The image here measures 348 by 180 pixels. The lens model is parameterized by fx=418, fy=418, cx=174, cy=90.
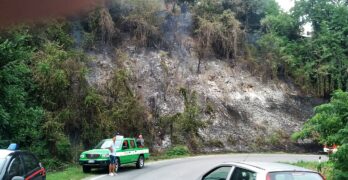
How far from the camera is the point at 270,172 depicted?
284 inches

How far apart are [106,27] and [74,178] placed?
21.9 m

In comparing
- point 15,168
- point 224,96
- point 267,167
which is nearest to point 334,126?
point 267,167

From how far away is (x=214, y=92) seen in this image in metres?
38.6

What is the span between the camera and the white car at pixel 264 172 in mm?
7172

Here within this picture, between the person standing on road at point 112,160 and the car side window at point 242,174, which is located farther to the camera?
the person standing on road at point 112,160

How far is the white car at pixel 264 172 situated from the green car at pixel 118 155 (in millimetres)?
11227

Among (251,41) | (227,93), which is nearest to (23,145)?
(227,93)

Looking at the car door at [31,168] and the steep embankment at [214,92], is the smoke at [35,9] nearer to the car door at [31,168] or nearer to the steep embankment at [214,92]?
the car door at [31,168]

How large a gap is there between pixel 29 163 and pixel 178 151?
848 inches

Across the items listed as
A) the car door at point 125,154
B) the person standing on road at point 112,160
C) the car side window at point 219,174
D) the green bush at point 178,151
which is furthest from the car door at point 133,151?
the car side window at point 219,174

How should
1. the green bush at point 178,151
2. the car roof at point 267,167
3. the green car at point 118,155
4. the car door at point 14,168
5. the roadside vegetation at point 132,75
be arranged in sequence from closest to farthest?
the car roof at point 267,167, the car door at point 14,168, the roadside vegetation at point 132,75, the green car at point 118,155, the green bush at point 178,151

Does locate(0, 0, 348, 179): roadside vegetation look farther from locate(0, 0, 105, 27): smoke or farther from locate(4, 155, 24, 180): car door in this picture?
locate(0, 0, 105, 27): smoke

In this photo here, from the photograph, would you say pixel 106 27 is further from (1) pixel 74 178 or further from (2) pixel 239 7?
(1) pixel 74 178

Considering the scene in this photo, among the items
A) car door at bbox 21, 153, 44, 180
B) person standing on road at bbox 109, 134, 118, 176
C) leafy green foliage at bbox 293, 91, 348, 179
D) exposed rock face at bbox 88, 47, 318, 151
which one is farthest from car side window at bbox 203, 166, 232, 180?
exposed rock face at bbox 88, 47, 318, 151
